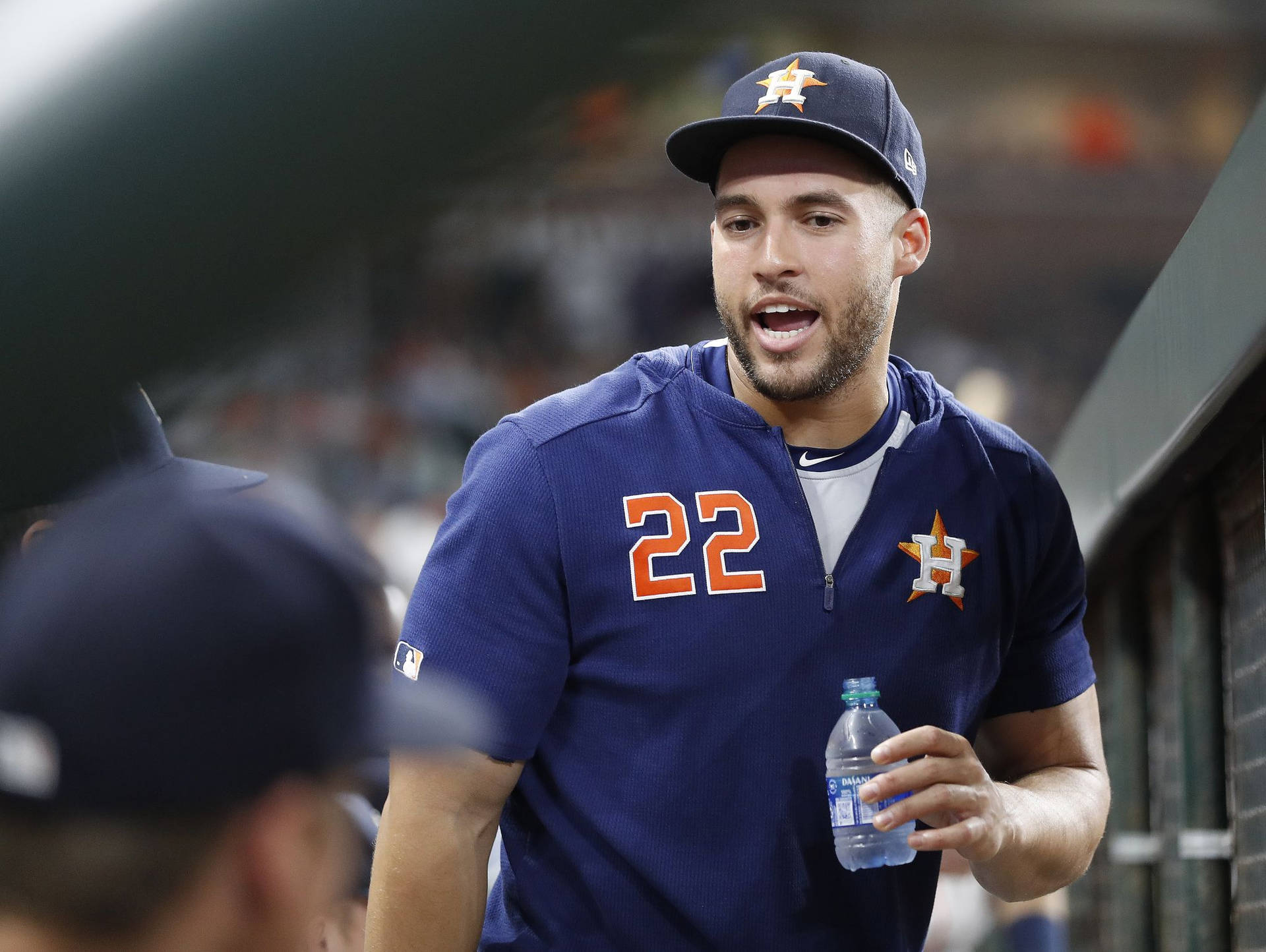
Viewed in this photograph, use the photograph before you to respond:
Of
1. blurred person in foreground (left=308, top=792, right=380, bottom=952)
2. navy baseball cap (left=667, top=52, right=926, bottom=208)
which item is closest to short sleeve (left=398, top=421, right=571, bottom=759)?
blurred person in foreground (left=308, top=792, right=380, bottom=952)

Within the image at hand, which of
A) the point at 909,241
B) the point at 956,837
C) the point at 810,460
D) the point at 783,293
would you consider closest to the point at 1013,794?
the point at 956,837

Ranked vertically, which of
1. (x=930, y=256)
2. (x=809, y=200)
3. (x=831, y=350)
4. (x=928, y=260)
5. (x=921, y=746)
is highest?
(x=930, y=256)

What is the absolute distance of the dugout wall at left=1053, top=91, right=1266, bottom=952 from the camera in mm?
1863

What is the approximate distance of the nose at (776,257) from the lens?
220 centimetres

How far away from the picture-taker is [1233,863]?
7.59 feet

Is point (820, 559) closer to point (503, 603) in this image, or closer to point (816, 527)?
point (816, 527)

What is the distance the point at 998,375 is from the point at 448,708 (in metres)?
11.4

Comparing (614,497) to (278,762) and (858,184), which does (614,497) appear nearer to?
(858,184)

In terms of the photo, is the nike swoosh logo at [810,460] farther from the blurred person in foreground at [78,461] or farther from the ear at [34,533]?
the blurred person in foreground at [78,461]

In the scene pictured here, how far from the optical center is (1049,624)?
235cm

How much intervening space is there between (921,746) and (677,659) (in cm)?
41

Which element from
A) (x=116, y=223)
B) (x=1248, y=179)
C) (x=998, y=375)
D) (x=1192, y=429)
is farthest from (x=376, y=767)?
(x=998, y=375)

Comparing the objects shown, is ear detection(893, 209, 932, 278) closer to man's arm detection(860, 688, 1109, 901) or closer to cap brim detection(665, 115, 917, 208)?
cap brim detection(665, 115, 917, 208)

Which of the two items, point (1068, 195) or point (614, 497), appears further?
point (1068, 195)
